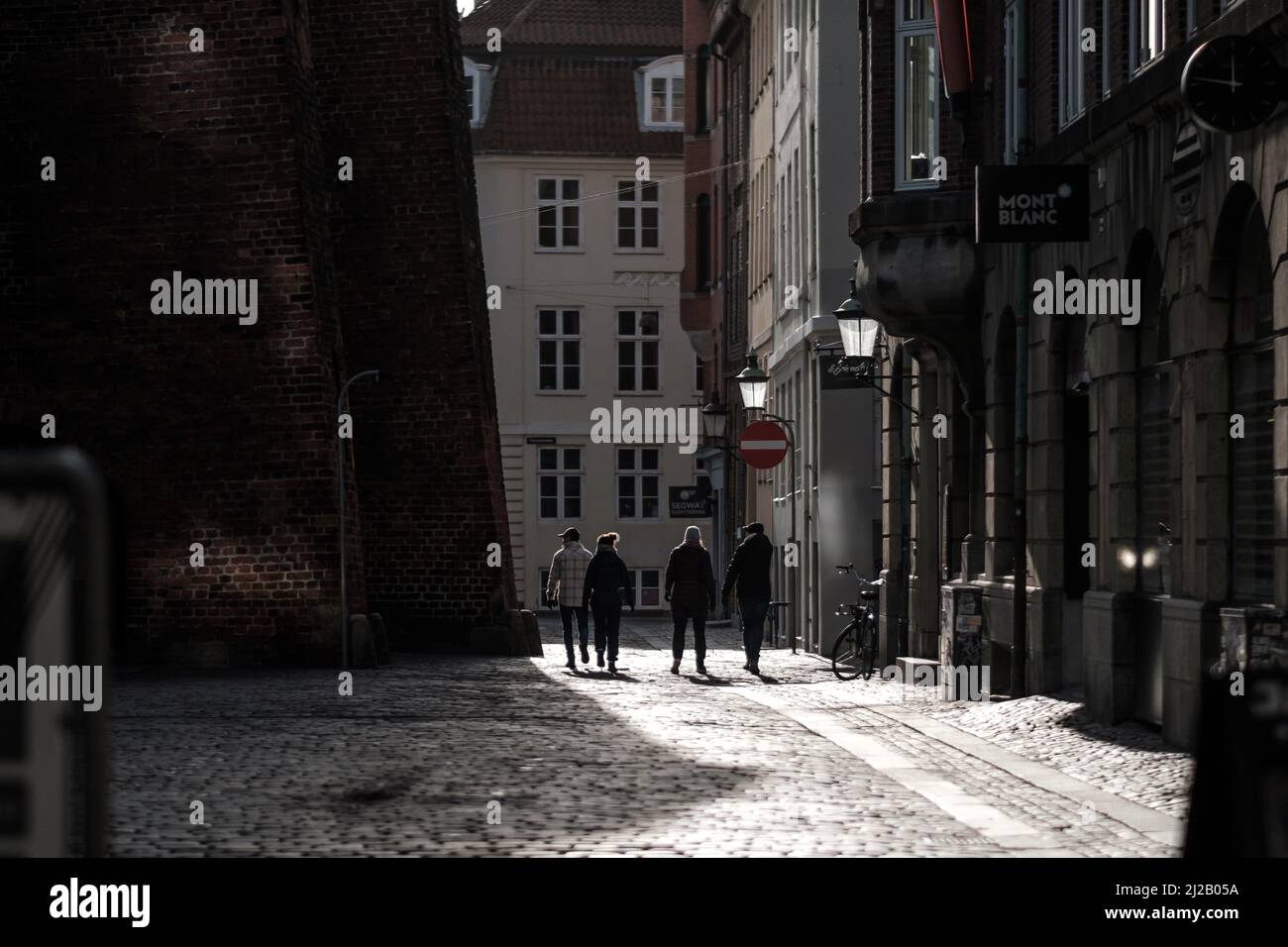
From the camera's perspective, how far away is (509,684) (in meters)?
20.0

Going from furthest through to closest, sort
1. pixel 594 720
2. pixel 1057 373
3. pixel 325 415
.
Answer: pixel 325 415, pixel 1057 373, pixel 594 720

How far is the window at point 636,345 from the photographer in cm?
5966

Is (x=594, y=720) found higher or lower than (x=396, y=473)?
lower

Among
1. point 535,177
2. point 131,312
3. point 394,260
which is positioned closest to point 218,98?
point 131,312

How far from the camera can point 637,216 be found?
59.5 metres

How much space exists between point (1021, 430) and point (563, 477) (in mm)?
41094

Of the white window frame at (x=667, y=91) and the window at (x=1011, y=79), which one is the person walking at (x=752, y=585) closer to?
the window at (x=1011, y=79)

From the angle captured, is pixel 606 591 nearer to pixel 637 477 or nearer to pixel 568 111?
pixel 637 477

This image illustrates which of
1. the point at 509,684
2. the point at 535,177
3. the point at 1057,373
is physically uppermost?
the point at 535,177

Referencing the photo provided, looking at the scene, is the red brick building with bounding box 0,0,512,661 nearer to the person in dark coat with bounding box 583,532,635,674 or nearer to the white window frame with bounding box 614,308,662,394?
the person in dark coat with bounding box 583,532,635,674

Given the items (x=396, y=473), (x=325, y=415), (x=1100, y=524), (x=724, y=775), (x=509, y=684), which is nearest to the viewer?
(x=724, y=775)

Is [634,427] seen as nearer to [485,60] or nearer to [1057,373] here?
[485,60]

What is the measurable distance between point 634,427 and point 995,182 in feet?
140

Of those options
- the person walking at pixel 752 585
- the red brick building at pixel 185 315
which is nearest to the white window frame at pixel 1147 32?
the red brick building at pixel 185 315
